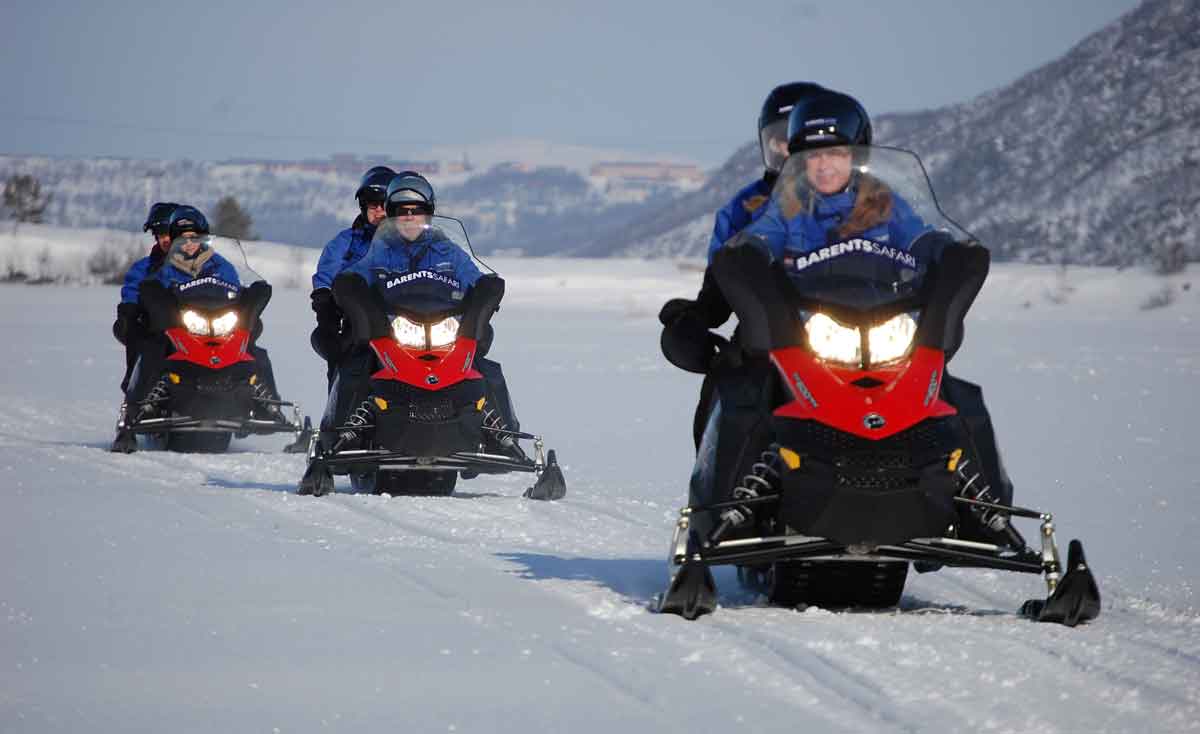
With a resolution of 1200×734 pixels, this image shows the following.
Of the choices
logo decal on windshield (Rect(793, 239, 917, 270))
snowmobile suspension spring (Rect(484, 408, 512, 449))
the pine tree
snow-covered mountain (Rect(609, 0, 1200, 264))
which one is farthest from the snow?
the pine tree

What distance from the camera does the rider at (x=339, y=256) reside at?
1306 cm

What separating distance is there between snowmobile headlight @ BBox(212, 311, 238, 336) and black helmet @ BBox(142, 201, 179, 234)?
7.03 feet

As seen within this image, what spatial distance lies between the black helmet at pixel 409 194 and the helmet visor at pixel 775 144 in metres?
4.51

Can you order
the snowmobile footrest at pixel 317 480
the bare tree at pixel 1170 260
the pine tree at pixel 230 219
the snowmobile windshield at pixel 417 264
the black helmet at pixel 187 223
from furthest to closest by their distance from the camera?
the pine tree at pixel 230 219 < the bare tree at pixel 1170 260 < the black helmet at pixel 187 223 < the snowmobile windshield at pixel 417 264 < the snowmobile footrest at pixel 317 480

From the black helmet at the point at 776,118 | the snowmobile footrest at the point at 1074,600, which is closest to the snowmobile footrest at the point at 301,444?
the black helmet at the point at 776,118

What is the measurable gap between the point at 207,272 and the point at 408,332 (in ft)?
16.6

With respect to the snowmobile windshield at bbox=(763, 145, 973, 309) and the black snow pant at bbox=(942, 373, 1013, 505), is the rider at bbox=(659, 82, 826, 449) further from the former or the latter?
the black snow pant at bbox=(942, 373, 1013, 505)

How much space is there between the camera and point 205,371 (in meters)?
14.8

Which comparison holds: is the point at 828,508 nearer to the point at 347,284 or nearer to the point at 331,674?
the point at 331,674

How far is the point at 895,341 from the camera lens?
667 centimetres

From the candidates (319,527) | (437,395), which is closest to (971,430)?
(319,527)

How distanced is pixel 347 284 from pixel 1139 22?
177 metres

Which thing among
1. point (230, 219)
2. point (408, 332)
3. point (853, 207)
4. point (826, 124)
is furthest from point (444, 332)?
point (230, 219)

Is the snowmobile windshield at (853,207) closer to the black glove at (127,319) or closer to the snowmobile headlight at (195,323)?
the snowmobile headlight at (195,323)
